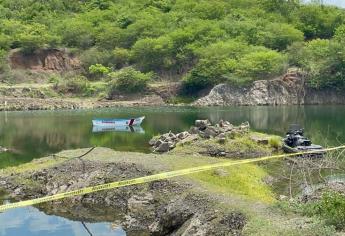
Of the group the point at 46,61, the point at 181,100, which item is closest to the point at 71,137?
the point at 181,100

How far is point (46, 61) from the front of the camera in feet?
398

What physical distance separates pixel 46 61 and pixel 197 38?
33.5 m

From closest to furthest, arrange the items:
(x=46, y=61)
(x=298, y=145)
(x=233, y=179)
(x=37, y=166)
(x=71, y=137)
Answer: (x=233, y=179) → (x=37, y=166) → (x=298, y=145) → (x=71, y=137) → (x=46, y=61)

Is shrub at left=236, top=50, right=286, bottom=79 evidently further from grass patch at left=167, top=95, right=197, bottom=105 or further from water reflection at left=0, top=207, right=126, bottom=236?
water reflection at left=0, top=207, right=126, bottom=236

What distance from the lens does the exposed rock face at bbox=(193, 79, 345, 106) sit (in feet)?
338

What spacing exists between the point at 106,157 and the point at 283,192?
966cm

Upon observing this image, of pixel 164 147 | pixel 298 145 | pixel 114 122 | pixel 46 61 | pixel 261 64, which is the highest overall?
pixel 46 61

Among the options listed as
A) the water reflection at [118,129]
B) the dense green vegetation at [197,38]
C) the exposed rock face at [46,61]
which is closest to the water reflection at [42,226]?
the water reflection at [118,129]

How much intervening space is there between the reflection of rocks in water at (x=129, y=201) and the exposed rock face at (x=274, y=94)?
72786 millimetres

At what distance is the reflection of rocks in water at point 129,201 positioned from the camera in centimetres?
1891

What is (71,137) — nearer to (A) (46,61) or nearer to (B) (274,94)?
(B) (274,94)

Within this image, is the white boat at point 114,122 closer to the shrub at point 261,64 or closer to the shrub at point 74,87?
the shrub at point 261,64

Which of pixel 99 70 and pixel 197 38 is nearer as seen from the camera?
pixel 99 70

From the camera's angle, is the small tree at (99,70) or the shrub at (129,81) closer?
the shrub at (129,81)
